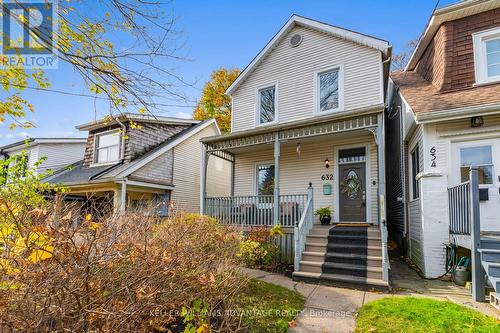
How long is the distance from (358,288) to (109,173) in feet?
33.5

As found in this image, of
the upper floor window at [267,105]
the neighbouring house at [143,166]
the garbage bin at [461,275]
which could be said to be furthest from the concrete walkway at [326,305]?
the neighbouring house at [143,166]

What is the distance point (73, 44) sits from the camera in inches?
170

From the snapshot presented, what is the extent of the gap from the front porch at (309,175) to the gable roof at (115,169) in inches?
128

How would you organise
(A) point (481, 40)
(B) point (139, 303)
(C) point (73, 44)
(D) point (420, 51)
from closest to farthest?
(B) point (139, 303), (C) point (73, 44), (A) point (481, 40), (D) point (420, 51)

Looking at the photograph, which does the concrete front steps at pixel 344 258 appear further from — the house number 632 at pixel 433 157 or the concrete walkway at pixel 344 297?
the house number 632 at pixel 433 157

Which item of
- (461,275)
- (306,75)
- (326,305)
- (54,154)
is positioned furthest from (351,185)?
(54,154)

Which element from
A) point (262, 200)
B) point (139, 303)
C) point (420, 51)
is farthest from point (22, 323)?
point (420, 51)

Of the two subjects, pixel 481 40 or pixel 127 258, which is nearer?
pixel 127 258

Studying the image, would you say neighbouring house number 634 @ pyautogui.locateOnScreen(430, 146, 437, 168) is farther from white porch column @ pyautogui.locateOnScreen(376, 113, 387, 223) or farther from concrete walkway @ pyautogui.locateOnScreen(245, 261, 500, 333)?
concrete walkway @ pyautogui.locateOnScreen(245, 261, 500, 333)

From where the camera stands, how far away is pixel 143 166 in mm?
12227

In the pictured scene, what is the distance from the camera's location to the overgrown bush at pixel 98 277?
2.22 meters

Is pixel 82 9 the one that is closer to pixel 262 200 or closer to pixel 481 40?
pixel 262 200

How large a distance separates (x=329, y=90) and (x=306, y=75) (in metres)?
1.10

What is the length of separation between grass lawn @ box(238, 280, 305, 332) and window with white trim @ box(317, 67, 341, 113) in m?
Result: 6.76
